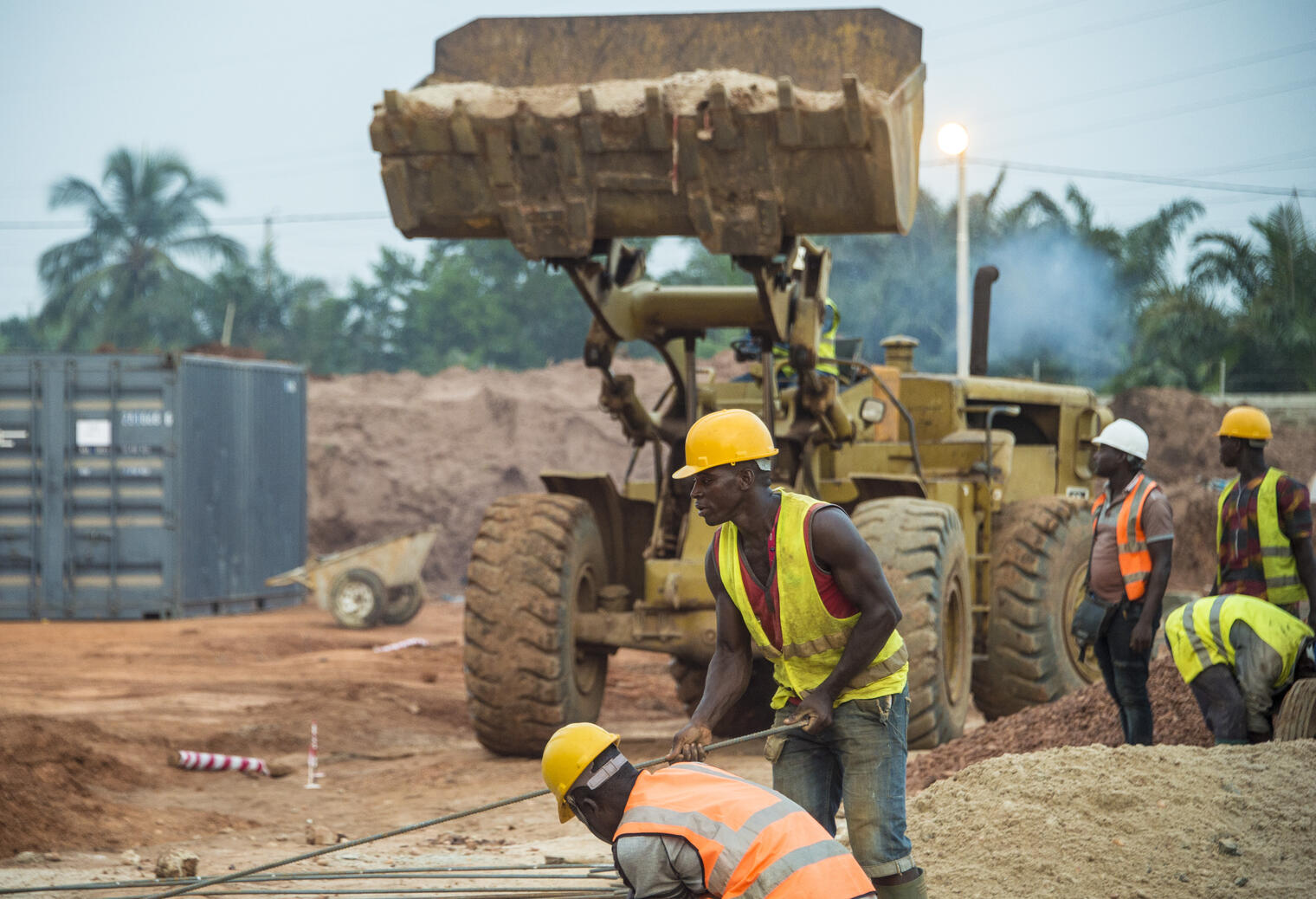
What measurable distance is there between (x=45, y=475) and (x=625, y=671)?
327 inches

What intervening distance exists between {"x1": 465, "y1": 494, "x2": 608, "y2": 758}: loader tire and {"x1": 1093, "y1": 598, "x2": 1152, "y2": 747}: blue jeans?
320 cm

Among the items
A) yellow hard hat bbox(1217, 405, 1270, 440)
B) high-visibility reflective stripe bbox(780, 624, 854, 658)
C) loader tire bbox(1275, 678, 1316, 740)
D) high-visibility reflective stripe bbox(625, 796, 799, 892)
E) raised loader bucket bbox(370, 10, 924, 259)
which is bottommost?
loader tire bbox(1275, 678, 1316, 740)

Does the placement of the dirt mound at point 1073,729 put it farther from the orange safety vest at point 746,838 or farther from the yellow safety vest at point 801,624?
the orange safety vest at point 746,838

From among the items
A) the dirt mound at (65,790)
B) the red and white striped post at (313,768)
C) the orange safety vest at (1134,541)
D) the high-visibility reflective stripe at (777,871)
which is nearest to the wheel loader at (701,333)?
the red and white striped post at (313,768)

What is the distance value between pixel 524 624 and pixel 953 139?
11401 mm

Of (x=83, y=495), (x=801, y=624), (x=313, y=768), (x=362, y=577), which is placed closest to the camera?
(x=801, y=624)

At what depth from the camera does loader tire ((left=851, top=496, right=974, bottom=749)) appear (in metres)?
7.80

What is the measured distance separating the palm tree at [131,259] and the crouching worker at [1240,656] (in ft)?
131

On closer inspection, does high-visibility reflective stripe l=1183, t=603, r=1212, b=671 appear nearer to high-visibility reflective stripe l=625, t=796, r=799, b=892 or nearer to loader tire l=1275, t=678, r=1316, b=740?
loader tire l=1275, t=678, r=1316, b=740

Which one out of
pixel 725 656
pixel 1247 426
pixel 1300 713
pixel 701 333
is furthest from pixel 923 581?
pixel 725 656

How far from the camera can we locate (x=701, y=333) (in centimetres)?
937

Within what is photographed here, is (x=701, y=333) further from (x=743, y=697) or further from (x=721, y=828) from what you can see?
(x=721, y=828)

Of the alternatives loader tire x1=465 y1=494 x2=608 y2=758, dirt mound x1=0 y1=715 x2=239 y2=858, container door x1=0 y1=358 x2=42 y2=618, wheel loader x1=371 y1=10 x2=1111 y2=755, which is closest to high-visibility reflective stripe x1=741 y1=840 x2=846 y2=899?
wheel loader x1=371 y1=10 x2=1111 y2=755

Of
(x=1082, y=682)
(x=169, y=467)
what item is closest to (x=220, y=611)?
(x=169, y=467)
